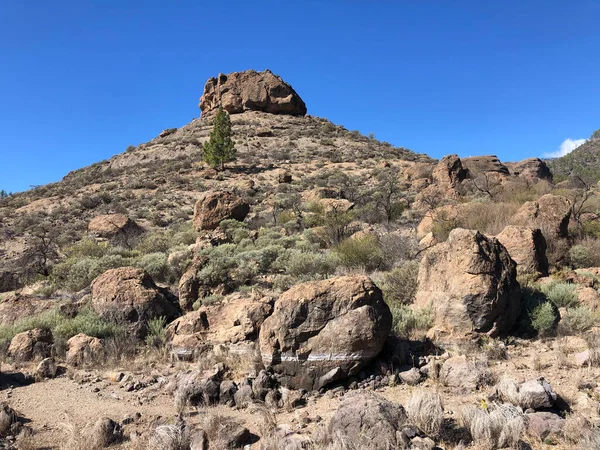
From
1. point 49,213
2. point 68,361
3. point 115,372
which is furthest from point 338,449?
point 49,213

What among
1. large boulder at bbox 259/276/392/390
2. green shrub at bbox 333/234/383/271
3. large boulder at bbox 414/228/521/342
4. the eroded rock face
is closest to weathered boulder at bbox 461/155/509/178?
green shrub at bbox 333/234/383/271

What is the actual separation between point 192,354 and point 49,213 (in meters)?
22.6

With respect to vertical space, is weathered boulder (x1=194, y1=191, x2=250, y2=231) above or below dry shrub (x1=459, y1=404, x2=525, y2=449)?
above

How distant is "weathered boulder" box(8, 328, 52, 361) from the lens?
5848 millimetres

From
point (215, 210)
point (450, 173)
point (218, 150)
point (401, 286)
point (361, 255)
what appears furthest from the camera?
point (218, 150)

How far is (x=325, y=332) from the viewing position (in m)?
4.59

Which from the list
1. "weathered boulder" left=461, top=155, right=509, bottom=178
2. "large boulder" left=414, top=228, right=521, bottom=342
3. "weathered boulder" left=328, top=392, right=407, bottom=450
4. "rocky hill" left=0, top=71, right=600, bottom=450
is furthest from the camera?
"weathered boulder" left=461, top=155, right=509, bottom=178

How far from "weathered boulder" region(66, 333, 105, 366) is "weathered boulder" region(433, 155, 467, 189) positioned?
55.0ft

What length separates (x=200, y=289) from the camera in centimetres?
750

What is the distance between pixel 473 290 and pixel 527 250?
2.79 metres

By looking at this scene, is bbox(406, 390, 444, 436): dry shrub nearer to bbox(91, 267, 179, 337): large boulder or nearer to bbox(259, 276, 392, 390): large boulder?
bbox(259, 276, 392, 390): large boulder

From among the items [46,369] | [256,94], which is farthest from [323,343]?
[256,94]

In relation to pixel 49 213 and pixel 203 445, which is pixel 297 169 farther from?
pixel 203 445

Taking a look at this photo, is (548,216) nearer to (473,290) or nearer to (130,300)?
(473,290)
